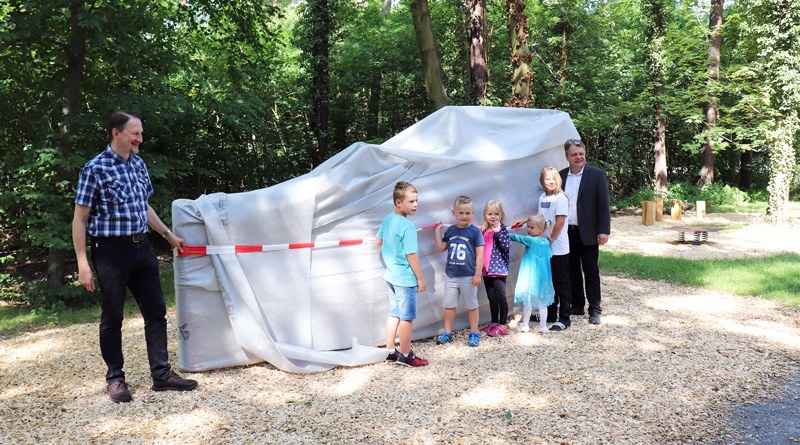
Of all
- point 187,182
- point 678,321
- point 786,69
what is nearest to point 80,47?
→ point 187,182

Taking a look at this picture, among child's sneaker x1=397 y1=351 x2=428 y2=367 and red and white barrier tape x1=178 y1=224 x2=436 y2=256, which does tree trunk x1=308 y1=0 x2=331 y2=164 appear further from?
child's sneaker x1=397 y1=351 x2=428 y2=367

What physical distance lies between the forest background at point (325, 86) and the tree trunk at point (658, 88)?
6cm

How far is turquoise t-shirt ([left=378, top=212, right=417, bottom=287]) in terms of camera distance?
414 centimetres

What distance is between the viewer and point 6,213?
688cm

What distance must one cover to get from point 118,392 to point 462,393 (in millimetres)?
2252

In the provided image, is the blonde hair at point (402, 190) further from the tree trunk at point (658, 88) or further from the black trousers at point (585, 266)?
the tree trunk at point (658, 88)

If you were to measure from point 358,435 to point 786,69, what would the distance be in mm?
13592

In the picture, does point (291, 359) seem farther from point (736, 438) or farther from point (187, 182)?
point (187, 182)

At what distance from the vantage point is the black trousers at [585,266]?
5.20 m

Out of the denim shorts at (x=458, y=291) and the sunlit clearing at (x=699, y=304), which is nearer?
the denim shorts at (x=458, y=291)

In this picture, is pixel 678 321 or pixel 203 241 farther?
pixel 678 321

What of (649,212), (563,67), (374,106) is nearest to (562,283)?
(649,212)

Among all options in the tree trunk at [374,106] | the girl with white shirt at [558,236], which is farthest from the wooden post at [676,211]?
the girl with white shirt at [558,236]

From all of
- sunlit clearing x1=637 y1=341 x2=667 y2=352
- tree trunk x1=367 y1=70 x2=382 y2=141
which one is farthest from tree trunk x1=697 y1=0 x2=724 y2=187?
sunlit clearing x1=637 y1=341 x2=667 y2=352
